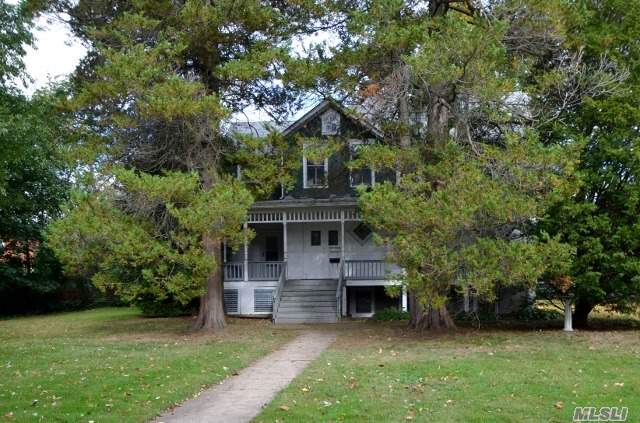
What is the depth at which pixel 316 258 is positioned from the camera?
79.5 ft

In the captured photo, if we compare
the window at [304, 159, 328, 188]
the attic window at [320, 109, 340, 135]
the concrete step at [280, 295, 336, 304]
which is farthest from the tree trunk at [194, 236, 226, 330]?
the window at [304, 159, 328, 188]

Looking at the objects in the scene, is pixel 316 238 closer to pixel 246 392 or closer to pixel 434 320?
pixel 434 320

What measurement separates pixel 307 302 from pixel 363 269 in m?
2.53

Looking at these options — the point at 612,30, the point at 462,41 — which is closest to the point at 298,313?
the point at 462,41

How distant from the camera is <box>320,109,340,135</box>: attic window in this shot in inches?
804

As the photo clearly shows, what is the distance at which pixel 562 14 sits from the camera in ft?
47.4

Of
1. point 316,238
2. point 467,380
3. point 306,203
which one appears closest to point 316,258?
point 316,238

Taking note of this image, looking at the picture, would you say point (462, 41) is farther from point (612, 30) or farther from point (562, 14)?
point (612, 30)

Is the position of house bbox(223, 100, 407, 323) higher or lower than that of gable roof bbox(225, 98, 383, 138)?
lower

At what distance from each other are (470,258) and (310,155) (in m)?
4.93

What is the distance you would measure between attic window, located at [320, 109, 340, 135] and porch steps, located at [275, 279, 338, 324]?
5582 millimetres

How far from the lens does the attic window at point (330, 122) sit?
20.4 metres

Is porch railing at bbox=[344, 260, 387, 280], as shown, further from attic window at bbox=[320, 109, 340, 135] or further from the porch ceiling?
attic window at bbox=[320, 109, 340, 135]

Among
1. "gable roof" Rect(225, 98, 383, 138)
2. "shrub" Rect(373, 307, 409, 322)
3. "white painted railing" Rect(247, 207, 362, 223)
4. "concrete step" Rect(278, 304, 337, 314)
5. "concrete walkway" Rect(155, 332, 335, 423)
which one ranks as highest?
"gable roof" Rect(225, 98, 383, 138)
